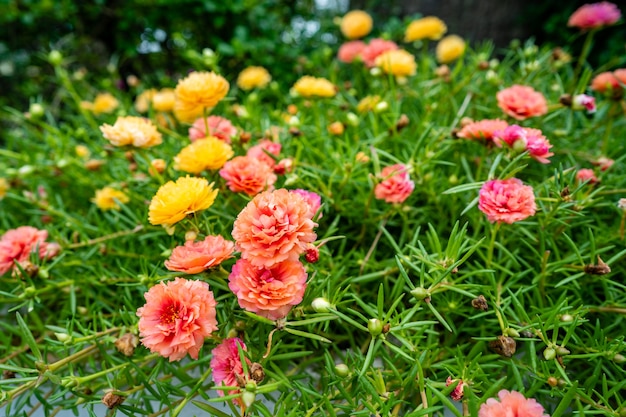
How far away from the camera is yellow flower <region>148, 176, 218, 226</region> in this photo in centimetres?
53

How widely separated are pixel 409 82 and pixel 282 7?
2.83 ft

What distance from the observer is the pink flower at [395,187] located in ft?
2.20

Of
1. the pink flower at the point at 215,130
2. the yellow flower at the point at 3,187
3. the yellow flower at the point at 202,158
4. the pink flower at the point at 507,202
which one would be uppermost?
the yellow flower at the point at 202,158

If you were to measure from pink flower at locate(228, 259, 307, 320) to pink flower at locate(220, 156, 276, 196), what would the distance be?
5.9 inches

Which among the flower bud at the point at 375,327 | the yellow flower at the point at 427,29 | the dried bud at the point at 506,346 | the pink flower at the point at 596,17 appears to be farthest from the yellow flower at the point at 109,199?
the pink flower at the point at 596,17

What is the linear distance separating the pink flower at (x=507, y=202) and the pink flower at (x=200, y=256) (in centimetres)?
31

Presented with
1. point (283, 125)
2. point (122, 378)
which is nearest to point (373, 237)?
point (283, 125)

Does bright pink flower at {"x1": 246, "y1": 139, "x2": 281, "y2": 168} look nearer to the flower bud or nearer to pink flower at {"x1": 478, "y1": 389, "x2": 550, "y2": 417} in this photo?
the flower bud

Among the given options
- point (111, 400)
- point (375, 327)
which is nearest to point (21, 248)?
point (111, 400)

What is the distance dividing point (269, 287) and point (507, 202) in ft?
1.01

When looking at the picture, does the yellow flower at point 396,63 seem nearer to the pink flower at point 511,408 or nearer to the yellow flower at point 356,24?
the yellow flower at point 356,24

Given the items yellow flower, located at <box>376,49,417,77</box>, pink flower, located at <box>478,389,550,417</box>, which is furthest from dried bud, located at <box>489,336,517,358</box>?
yellow flower, located at <box>376,49,417,77</box>

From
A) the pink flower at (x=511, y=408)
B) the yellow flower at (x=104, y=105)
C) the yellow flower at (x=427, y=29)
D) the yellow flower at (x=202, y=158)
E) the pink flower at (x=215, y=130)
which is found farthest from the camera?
the yellow flower at (x=104, y=105)

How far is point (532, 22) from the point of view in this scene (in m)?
→ 1.86
